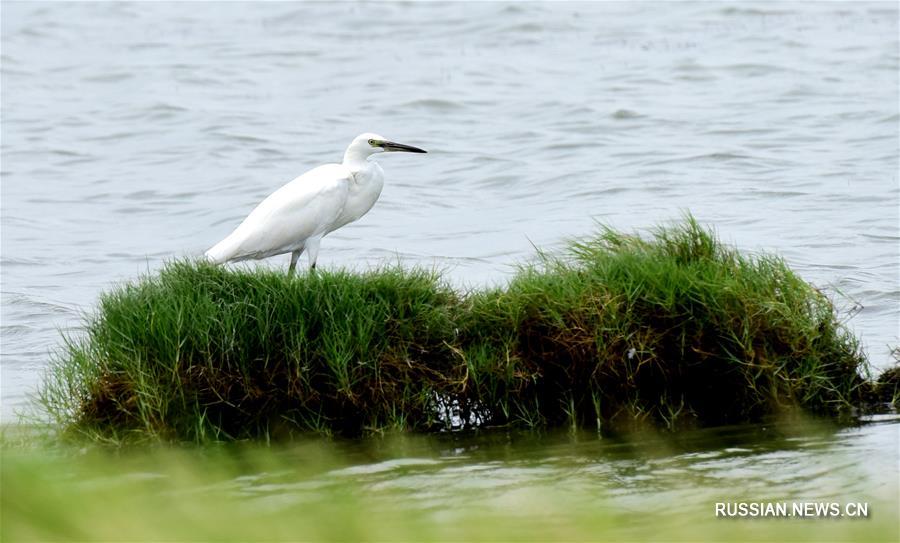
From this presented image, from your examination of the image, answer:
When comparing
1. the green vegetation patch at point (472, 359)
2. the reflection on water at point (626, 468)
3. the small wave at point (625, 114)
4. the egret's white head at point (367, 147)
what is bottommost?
the reflection on water at point (626, 468)

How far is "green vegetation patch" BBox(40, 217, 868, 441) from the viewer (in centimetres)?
625

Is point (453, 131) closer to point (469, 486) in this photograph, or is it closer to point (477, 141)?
point (477, 141)

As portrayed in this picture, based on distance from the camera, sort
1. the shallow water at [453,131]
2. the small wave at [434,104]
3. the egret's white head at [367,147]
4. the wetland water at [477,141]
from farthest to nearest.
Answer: the small wave at [434,104] → the shallow water at [453,131] → the wetland water at [477,141] → the egret's white head at [367,147]

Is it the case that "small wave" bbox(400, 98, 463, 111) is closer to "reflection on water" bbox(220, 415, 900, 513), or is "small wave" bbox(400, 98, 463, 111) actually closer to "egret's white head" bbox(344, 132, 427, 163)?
"egret's white head" bbox(344, 132, 427, 163)

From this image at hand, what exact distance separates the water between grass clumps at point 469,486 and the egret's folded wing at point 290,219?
2468mm

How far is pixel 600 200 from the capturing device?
13.7 meters

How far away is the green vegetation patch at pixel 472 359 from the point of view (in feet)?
20.5

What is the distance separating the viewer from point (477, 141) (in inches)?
702

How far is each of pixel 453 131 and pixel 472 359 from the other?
12.4 metres

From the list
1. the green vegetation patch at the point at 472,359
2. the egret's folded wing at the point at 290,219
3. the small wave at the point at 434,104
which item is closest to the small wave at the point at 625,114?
the small wave at the point at 434,104

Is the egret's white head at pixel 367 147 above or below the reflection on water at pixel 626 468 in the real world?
above

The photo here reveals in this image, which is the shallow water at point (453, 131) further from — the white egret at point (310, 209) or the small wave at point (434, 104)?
the white egret at point (310, 209)

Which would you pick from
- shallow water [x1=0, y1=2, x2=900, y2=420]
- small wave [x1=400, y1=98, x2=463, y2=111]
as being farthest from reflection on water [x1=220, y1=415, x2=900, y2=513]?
small wave [x1=400, y1=98, x2=463, y2=111]

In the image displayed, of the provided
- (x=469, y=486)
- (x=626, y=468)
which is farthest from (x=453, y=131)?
(x=469, y=486)
